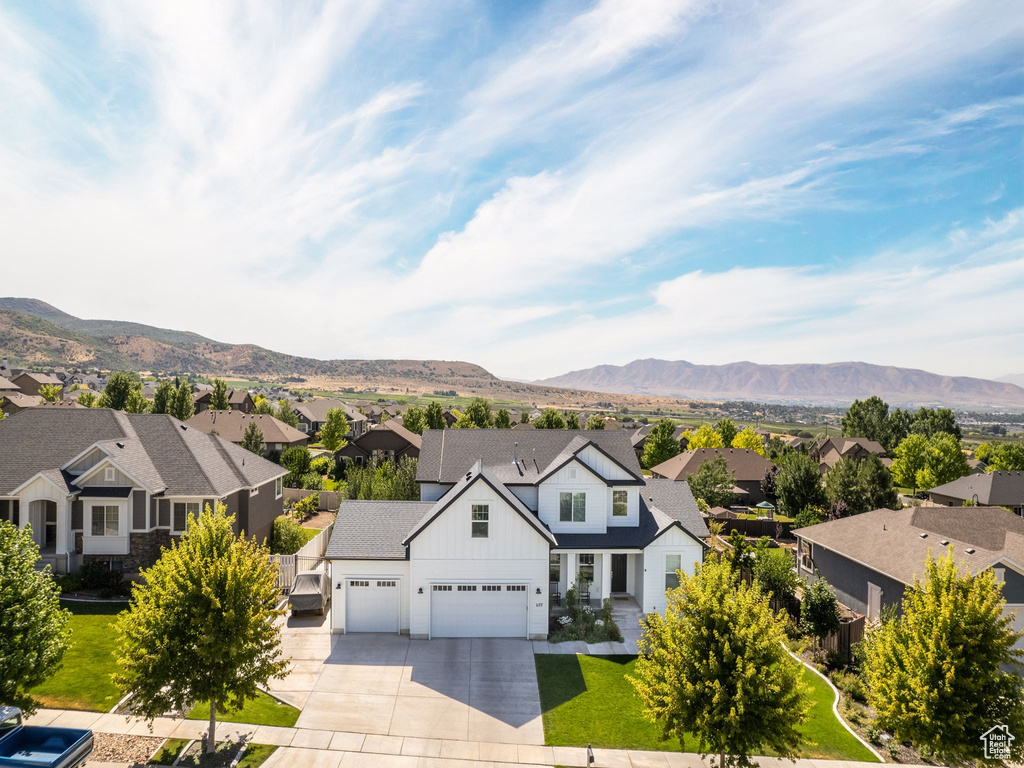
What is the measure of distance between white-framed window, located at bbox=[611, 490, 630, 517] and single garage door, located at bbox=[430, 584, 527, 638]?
662 cm

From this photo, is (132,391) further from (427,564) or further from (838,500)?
(838,500)

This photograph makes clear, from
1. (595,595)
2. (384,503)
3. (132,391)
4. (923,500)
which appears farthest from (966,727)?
(132,391)

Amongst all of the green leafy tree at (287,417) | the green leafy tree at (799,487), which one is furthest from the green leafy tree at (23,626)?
the green leafy tree at (287,417)

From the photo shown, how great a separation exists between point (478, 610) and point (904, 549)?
18.8 m

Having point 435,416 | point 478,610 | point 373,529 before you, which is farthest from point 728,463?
point 373,529

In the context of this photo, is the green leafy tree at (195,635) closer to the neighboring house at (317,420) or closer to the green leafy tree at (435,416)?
the green leafy tree at (435,416)

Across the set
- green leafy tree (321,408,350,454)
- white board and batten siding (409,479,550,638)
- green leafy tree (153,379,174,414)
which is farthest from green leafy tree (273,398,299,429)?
white board and batten siding (409,479,550,638)

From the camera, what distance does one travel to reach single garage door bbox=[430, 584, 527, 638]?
73.9 ft

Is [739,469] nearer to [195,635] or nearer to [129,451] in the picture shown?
[129,451]

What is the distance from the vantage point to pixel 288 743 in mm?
14891

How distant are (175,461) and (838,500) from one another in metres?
45.9

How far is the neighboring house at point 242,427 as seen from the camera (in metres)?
61.5

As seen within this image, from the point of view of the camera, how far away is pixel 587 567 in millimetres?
26109

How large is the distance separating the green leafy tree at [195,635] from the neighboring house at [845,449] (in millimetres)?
82827
